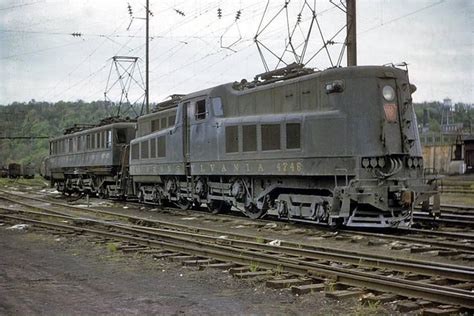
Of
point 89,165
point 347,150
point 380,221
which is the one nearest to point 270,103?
point 347,150

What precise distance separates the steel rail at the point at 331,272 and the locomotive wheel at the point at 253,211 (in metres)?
4.56

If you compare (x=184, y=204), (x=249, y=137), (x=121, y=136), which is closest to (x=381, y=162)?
(x=249, y=137)

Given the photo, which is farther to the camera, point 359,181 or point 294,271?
point 359,181

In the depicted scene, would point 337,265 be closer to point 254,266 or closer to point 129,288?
point 254,266

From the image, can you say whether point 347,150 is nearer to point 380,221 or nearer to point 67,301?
point 380,221

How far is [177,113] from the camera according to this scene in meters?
19.1

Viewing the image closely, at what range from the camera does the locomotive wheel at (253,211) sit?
1598cm

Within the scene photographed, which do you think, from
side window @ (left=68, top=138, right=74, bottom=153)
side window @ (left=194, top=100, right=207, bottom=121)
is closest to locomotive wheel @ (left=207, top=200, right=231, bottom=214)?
side window @ (left=194, top=100, right=207, bottom=121)

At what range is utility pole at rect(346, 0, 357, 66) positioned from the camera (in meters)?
17.2

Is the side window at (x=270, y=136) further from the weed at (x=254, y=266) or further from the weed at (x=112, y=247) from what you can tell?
the weed at (x=254, y=266)

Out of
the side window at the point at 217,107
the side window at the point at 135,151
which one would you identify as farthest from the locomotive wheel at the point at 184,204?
the side window at the point at 217,107

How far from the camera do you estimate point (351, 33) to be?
17.6 m

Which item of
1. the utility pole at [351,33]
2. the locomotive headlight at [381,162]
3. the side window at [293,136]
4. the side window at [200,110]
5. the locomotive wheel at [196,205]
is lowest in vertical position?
the locomotive wheel at [196,205]

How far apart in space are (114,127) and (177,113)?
26.3ft
